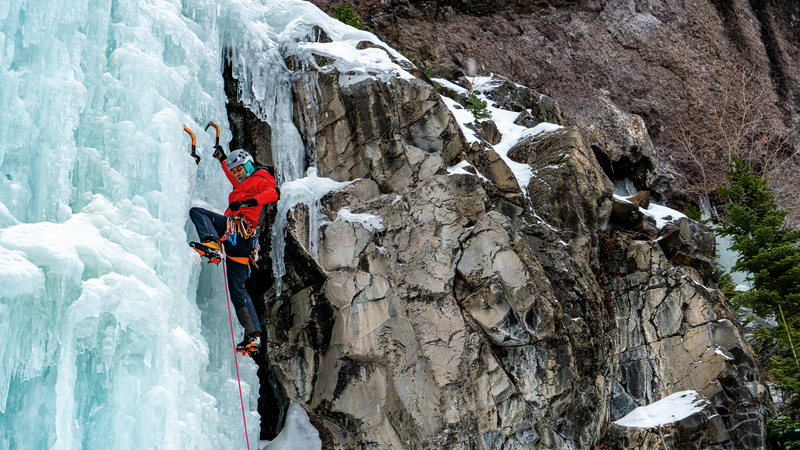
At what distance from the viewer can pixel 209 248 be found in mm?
6340

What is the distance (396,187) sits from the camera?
814cm

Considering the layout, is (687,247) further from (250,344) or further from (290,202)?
(250,344)

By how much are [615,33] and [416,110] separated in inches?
452

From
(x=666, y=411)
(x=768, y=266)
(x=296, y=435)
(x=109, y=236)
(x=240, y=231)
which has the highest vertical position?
(x=109, y=236)

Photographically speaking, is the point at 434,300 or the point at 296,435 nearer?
the point at 296,435

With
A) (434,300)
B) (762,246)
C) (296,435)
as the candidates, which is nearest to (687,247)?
(762,246)

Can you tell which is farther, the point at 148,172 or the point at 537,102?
the point at 537,102

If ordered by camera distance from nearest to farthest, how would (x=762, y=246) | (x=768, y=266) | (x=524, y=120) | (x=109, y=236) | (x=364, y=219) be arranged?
(x=109, y=236) < (x=364, y=219) < (x=524, y=120) < (x=768, y=266) < (x=762, y=246)

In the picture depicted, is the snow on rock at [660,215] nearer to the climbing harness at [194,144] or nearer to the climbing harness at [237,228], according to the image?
the climbing harness at [237,228]

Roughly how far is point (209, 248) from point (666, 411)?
715 cm

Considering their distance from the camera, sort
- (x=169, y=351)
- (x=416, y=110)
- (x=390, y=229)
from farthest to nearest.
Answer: (x=416, y=110), (x=390, y=229), (x=169, y=351)

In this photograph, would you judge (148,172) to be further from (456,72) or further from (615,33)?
(615,33)

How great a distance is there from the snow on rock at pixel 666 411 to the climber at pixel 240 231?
5.76 m

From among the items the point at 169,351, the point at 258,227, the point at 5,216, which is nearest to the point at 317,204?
the point at 258,227
